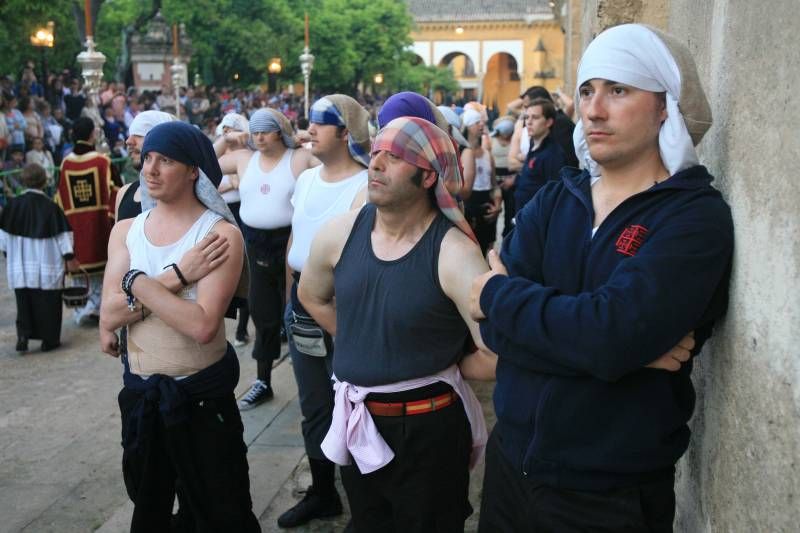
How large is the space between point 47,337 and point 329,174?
467 centimetres

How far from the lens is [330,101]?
15.2 ft

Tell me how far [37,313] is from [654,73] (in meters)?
7.15

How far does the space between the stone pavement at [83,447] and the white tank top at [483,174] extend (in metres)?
2.79

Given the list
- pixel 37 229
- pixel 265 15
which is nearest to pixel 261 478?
pixel 37 229

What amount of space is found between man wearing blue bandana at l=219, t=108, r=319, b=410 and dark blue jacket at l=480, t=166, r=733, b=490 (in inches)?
146

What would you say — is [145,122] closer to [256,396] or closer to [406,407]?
[256,396]

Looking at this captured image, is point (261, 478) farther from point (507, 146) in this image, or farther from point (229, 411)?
point (507, 146)

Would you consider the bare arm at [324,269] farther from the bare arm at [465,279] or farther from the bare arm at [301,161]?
the bare arm at [301,161]

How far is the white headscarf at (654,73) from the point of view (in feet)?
7.09

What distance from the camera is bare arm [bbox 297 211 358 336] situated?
10.5 ft

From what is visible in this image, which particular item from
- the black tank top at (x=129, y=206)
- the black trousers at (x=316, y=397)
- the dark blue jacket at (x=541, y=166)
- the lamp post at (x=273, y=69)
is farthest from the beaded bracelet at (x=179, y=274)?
the lamp post at (x=273, y=69)

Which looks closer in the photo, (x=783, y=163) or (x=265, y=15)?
(x=783, y=163)

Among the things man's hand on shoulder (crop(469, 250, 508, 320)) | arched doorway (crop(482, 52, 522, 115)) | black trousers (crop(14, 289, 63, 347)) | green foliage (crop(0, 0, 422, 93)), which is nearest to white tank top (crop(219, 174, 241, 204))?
black trousers (crop(14, 289, 63, 347))

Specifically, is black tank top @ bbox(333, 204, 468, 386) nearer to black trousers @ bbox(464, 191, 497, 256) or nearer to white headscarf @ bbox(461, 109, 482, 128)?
black trousers @ bbox(464, 191, 497, 256)
